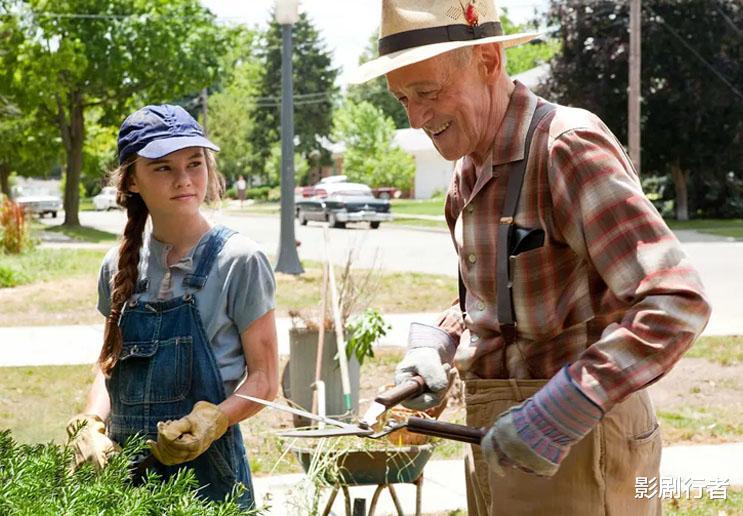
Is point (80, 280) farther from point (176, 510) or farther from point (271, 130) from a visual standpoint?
point (271, 130)

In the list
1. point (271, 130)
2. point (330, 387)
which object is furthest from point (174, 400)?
point (271, 130)

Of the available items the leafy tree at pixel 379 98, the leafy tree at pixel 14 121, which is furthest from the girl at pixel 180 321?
the leafy tree at pixel 379 98

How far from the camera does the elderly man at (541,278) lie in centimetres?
187

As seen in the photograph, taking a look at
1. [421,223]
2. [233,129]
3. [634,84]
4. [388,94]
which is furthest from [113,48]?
[388,94]

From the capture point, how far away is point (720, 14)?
1165 inches

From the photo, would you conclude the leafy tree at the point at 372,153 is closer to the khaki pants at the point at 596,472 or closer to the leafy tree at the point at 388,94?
the leafy tree at the point at 388,94

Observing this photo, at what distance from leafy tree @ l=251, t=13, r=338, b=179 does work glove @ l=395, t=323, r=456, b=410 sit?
69591mm

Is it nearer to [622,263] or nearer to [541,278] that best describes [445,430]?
[541,278]

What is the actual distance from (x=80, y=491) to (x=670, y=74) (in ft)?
99.1

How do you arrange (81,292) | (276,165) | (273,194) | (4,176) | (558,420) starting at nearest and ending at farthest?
(558,420)
(81,292)
(4,176)
(276,165)
(273,194)

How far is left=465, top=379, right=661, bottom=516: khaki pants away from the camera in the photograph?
7.06 ft

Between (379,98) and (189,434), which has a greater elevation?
(379,98)

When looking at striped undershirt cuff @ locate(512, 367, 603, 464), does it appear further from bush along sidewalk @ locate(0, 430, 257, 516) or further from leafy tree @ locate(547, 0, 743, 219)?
leafy tree @ locate(547, 0, 743, 219)

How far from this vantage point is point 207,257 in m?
2.85
